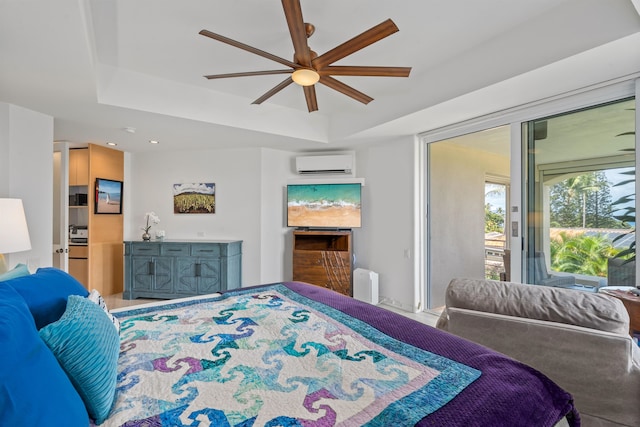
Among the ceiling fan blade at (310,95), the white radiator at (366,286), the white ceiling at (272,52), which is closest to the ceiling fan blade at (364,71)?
the ceiling fan blade at (310,95)

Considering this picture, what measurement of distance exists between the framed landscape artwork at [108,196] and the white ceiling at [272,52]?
110cm

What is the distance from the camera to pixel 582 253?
257cm

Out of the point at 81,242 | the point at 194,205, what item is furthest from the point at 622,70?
the point at 81,242

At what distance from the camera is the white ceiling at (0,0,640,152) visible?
6.23 feet

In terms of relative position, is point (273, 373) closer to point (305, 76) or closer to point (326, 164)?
point (305, 76)

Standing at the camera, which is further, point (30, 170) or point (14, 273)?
point (30, 170)

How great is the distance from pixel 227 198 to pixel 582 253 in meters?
4.39

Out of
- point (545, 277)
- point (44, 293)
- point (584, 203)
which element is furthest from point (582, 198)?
point (44, 293)

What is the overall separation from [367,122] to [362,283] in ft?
7.31

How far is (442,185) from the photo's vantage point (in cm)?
426

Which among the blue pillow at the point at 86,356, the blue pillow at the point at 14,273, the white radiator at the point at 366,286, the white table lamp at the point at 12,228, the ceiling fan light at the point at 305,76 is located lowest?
the white radiator at the point at 366,286

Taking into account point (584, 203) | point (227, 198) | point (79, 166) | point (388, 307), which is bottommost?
point (388, 307)

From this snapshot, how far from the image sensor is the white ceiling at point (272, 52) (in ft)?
6.23

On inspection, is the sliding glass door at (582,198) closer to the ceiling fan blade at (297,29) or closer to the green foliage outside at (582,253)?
the green foliage outside at (582,253)
